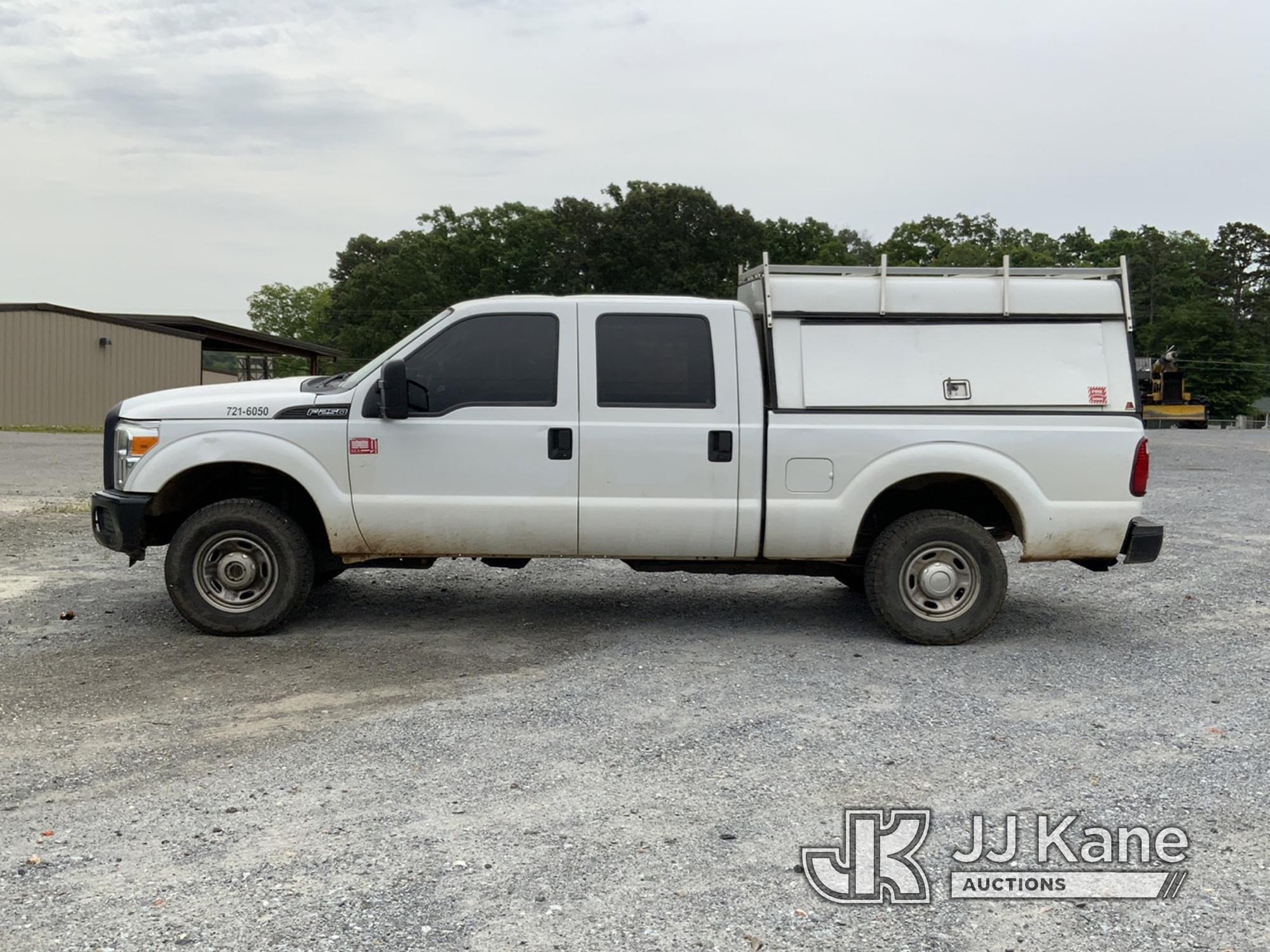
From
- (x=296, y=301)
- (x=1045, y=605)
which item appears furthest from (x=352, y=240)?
(x=1045, y=605)

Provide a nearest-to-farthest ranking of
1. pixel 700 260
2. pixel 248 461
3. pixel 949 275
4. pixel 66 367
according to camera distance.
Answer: pixel 248 461 → pixel 949 275 → pixel 66 367 → pixel 700 260

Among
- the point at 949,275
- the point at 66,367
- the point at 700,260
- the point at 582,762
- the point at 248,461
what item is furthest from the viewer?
the point at 700,260

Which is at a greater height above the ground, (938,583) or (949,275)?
(949,275)

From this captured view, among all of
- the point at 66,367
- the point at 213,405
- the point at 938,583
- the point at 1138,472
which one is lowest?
the point at 938,583

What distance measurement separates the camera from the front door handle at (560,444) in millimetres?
7039

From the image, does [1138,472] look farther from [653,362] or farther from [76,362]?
[76,362]

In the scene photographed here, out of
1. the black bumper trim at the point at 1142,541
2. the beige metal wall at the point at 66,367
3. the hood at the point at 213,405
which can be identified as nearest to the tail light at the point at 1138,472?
the black bumper trim at the point at 1142,541

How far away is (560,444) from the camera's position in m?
7.04

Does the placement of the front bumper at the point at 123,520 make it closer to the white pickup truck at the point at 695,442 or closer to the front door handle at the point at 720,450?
the white pickup truck at the point at 695,442

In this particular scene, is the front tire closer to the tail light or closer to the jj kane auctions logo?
the jj kane auctions logo

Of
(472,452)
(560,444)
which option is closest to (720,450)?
(560,444)

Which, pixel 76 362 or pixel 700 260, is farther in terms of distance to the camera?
pixel 700 260

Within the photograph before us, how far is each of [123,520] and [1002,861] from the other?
207 inches

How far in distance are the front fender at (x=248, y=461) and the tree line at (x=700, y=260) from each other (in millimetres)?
46742
